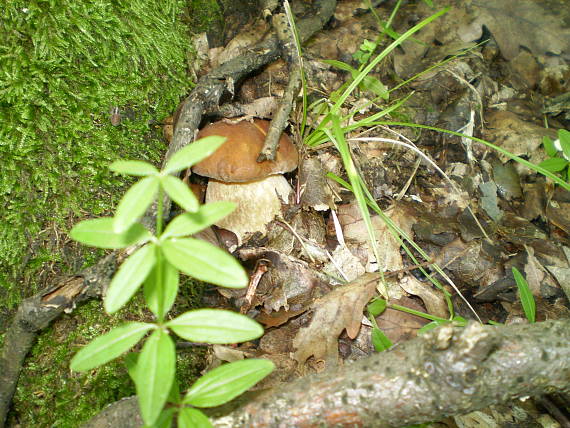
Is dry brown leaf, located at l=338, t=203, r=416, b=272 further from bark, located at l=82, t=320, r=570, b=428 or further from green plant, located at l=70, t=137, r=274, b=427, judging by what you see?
green plant, located at l=70, t=137, r=274, b=427

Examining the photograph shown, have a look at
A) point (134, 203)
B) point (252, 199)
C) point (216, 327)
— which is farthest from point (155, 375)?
point (252, 199)

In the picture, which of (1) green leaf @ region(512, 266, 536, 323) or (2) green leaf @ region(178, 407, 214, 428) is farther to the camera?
(1) green leaf @ region(512, 266, 536, 323)

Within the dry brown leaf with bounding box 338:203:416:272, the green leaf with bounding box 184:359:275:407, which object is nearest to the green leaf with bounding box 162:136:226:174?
the green leaf with bounding box 184:359:275:407

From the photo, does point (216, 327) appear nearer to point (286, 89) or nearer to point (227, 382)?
point (227, 382)

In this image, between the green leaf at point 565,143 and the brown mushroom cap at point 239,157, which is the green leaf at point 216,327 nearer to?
the brown mushroom cap at point 239,157

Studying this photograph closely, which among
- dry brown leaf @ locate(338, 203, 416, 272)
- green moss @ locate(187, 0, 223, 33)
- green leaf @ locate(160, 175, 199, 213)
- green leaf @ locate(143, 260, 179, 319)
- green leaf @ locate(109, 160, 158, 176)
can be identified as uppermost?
green moss @ locate(187, 0, 223, 33)

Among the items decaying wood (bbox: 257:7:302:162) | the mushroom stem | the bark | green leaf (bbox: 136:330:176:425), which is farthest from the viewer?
the mushroom stem

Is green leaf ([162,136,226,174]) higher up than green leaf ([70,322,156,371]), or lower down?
higher up
